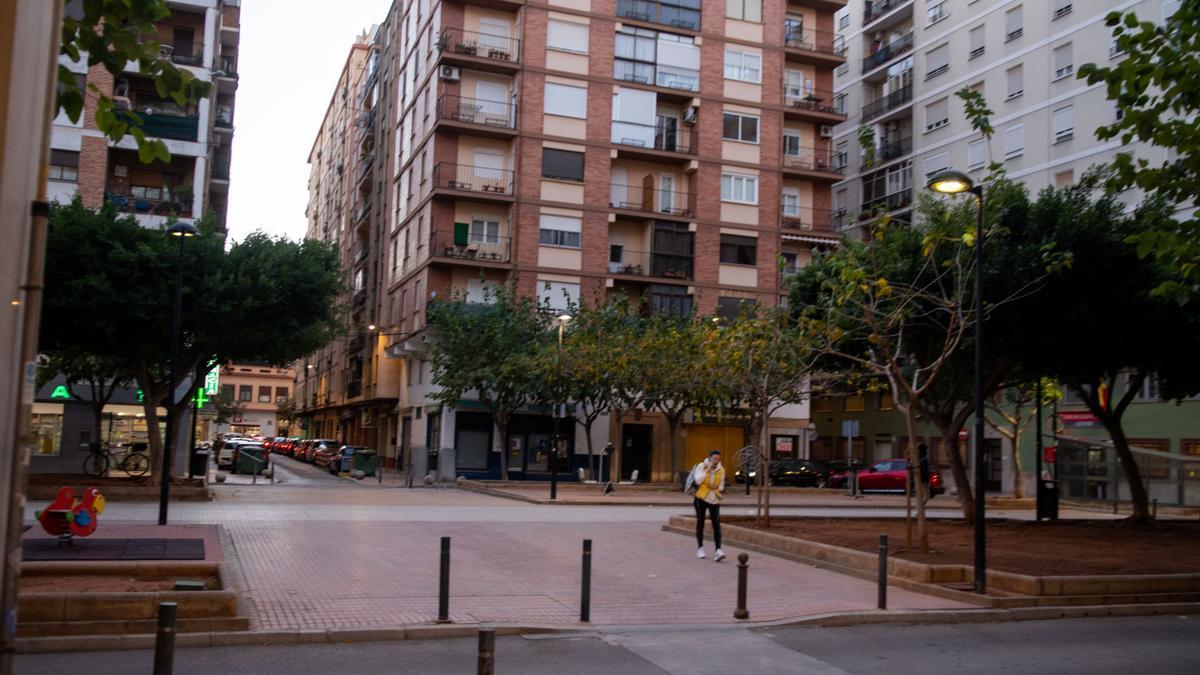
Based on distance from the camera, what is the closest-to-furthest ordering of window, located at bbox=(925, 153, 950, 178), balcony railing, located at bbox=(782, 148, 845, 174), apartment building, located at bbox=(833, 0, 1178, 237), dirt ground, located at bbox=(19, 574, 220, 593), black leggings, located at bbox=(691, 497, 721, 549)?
dirt ground, located at bbox=(19, 574, 220, 593)
black leggings, located at bbox=(691, 497, 721, 549)
apartment building, located at bbox=(833, 0, 1178, 237)
balcony railing, located at bbox=(782, 148, 845, 174)
window, located at bbox=(925, 153, 950, 178)

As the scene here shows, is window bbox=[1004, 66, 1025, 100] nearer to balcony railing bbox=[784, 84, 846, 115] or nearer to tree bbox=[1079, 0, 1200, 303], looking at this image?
balcony railing bbox=[784, 84, 846, 115]

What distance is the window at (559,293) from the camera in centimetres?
4362

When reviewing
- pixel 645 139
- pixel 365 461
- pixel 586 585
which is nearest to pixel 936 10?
pixel 645 139

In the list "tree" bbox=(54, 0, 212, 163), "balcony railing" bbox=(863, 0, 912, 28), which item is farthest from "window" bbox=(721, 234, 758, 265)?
"tree" bbox=(54, 0, 212, 163)

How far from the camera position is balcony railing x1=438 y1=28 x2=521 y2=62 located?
43.7 metres

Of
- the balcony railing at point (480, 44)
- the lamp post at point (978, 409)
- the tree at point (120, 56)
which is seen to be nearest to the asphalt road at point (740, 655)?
the lamp post at point (978, 409)

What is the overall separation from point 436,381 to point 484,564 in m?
25.4

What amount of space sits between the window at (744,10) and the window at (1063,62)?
1283 centimetres

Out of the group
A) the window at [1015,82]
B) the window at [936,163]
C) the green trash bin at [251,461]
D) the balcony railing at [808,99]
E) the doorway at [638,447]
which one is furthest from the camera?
the window at [936,163]

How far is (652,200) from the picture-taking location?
45812 millimetres

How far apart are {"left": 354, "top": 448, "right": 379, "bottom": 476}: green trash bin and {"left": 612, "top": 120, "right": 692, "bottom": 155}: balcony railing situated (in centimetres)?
1681

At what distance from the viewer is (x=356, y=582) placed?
41.5 feet

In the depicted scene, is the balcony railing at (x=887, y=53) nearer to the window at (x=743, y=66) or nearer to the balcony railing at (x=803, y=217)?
the window at (x=743, y=66)

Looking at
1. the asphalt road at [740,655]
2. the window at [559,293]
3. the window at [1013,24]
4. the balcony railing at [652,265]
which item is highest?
the window at [1013,24]
